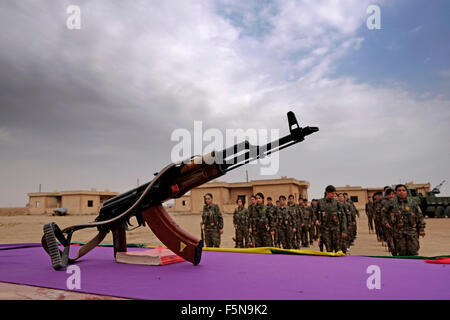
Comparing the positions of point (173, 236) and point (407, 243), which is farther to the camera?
point (407, 243)

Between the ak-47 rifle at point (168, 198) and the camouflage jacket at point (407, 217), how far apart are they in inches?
148

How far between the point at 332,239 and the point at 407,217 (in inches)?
82.4

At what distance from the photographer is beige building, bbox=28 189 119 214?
134 feet

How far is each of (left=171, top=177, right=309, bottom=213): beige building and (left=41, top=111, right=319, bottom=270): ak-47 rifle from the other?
1107 inches

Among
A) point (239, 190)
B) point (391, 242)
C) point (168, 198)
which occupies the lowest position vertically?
point (391, 242)

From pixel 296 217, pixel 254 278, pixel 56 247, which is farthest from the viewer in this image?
pixel 296 217

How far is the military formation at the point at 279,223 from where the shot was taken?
788 cm

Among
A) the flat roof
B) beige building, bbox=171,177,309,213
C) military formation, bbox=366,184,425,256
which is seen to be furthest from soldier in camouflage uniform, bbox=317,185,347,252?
the flat roof

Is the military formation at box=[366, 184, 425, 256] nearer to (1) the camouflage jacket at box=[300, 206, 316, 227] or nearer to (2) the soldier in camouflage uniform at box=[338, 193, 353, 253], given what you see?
(2) the soldier in camouflage uniform at box=[338, 193, 353, 253]

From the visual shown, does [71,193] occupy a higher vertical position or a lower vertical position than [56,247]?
higher

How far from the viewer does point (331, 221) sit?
7.88 metres

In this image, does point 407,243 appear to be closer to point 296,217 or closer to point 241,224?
point 241,224

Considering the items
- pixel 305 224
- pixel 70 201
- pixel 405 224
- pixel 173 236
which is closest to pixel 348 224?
pixel 305 224
